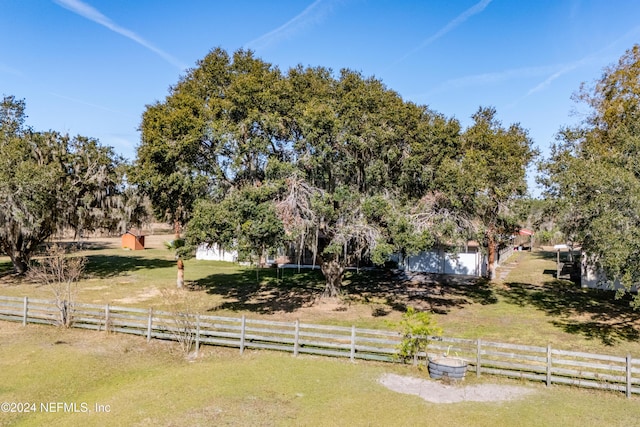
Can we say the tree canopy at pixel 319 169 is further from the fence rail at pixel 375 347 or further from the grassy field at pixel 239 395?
the grassy field at pixel 239 395

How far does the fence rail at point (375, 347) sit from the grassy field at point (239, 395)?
0.33 m

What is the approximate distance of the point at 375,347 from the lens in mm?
11859

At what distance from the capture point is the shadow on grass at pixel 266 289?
19.9m

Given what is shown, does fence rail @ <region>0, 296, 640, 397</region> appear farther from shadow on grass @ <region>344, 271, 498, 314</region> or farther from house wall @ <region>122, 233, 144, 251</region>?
house wall @ <region>122, 233, 144, 251</region>

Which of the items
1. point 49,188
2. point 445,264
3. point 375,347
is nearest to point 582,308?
point 445,264

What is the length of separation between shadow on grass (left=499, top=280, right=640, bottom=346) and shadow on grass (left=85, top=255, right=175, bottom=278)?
82.4ft

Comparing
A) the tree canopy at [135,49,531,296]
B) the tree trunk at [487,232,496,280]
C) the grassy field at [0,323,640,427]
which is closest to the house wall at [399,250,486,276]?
the tree trunk at [487,232,496,280]

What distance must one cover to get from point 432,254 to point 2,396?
25985 mm

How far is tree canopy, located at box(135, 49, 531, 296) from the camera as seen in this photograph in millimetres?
16078

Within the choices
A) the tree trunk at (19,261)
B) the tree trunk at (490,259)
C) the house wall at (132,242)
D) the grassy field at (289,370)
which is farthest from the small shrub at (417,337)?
the house wall at (132,242)

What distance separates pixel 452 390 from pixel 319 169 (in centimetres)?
1042

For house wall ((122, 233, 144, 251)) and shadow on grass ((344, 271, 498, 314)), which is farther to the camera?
house wall ((122, 233, 144, 251))

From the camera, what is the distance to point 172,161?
63.6ft

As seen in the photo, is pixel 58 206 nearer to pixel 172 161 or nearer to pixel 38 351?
pixel 172 161
